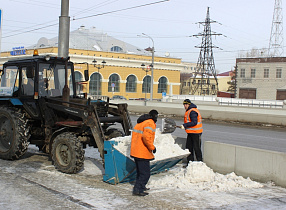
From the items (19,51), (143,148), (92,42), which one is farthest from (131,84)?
(143,148)

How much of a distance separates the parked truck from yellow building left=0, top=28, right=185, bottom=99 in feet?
192

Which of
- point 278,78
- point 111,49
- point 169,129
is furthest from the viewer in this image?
point 111,49

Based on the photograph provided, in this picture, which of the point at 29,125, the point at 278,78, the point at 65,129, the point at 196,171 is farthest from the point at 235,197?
the point at 278,78

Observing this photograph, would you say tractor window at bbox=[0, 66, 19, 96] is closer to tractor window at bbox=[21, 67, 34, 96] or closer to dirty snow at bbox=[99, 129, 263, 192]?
tractor window at bbox=[21, 67, 34, 96]

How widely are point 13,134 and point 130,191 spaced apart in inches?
157

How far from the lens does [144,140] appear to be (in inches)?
282

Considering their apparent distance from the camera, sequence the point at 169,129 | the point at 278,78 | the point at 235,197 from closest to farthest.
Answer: the point at 235,197 → the point at 169,129 → the point at 278,78

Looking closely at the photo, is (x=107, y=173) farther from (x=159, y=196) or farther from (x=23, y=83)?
(x=23, y=83)

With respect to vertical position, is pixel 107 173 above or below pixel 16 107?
below

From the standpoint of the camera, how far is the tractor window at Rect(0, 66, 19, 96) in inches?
415

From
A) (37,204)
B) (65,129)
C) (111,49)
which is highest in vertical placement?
(111,49)

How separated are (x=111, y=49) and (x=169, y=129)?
7413 cm

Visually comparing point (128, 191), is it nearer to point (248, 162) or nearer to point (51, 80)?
point (248, 162)

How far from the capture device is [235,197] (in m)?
7.11
